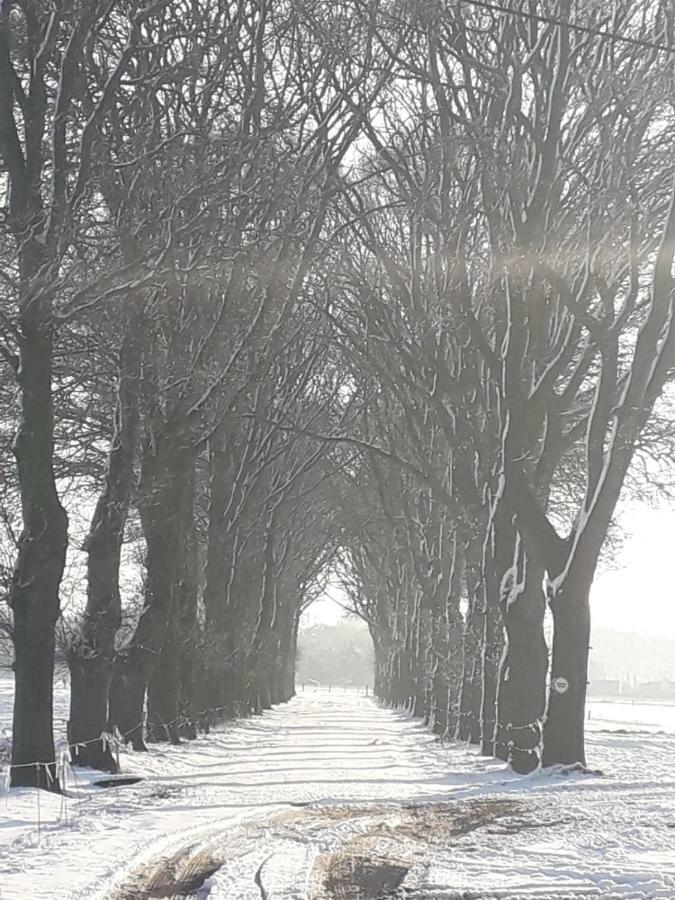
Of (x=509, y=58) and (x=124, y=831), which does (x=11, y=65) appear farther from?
(x=124, y=831)

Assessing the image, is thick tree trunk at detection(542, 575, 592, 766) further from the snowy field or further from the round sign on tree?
the snowy field

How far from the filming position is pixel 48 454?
13.7 metres

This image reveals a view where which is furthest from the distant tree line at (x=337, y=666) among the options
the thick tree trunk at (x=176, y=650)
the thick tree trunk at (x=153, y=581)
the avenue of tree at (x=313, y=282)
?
the thick tree trunk at (x=153, y=581)

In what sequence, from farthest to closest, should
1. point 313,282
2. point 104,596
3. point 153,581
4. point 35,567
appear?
1. point 313,282
2. point 153,581
3. point 104,596
4. point 35,567

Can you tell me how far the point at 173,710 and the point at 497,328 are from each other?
383 inches

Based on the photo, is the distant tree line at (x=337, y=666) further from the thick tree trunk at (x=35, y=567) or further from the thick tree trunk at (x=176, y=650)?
the thick tree trunk at (x=35, y=567)

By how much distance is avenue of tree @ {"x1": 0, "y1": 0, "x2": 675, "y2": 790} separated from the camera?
1360cm

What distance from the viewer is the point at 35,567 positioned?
530 inches

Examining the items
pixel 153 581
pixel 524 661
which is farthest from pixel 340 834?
pixel 153 581

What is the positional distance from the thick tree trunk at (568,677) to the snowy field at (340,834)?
525 mm

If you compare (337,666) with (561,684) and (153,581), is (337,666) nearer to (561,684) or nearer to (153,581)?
(153,581)

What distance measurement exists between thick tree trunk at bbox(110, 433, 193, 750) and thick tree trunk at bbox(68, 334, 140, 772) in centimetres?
178

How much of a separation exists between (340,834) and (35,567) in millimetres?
5010

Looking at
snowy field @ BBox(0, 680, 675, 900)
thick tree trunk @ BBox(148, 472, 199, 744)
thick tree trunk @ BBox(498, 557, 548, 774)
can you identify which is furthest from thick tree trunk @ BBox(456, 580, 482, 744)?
thick tree trunk @ BBox(148, 472, 199, 744)
